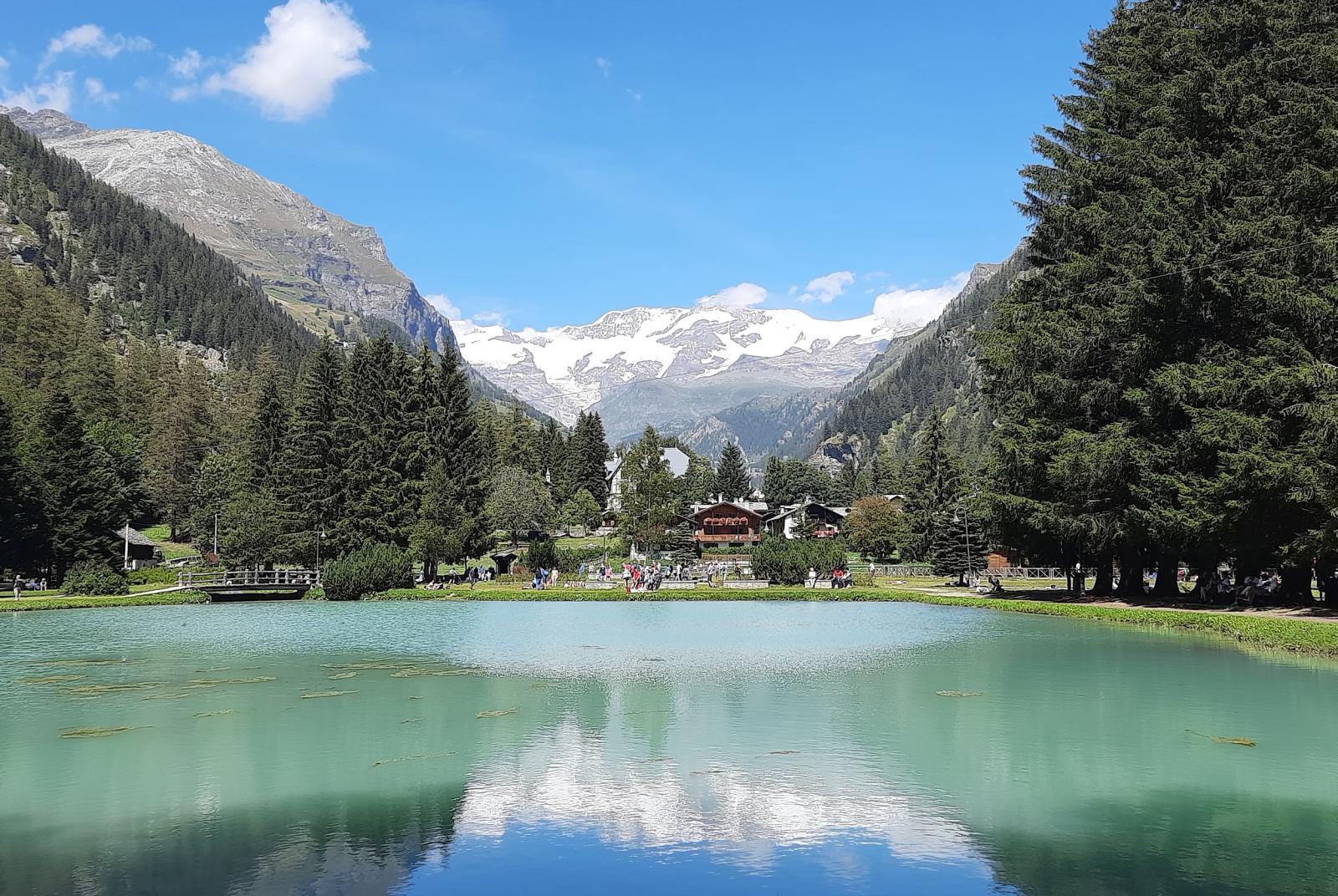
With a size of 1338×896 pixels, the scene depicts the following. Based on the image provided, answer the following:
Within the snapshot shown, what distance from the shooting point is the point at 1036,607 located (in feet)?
151

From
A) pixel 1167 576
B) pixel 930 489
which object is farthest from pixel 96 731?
pixel 930 489

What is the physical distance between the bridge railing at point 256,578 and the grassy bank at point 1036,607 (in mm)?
8508

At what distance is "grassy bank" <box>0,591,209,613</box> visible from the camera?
51444mm

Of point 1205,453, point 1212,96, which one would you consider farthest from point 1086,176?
point 1205,453

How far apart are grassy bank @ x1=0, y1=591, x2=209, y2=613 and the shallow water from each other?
25.7 metres

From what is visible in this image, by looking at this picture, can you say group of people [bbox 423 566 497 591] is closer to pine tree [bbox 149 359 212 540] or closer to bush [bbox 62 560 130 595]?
bush [bbox 62 560 130 595]

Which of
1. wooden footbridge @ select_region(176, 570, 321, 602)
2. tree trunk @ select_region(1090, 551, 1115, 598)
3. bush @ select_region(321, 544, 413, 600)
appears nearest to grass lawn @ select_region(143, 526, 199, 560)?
wooden footbridge @ select_region(176, 570, 321, 602)

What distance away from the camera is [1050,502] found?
46344 mm

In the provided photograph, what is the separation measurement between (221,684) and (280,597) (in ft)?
136

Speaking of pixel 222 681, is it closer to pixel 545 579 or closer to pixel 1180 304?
pixel 1180 304

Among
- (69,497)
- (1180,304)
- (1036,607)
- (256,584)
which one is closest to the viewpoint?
(1180,304)

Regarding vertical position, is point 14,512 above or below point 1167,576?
above

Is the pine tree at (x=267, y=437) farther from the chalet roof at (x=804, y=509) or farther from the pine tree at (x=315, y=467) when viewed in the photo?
the chalet roof at (x=804, y=509)

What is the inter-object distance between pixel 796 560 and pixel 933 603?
1373 cm
